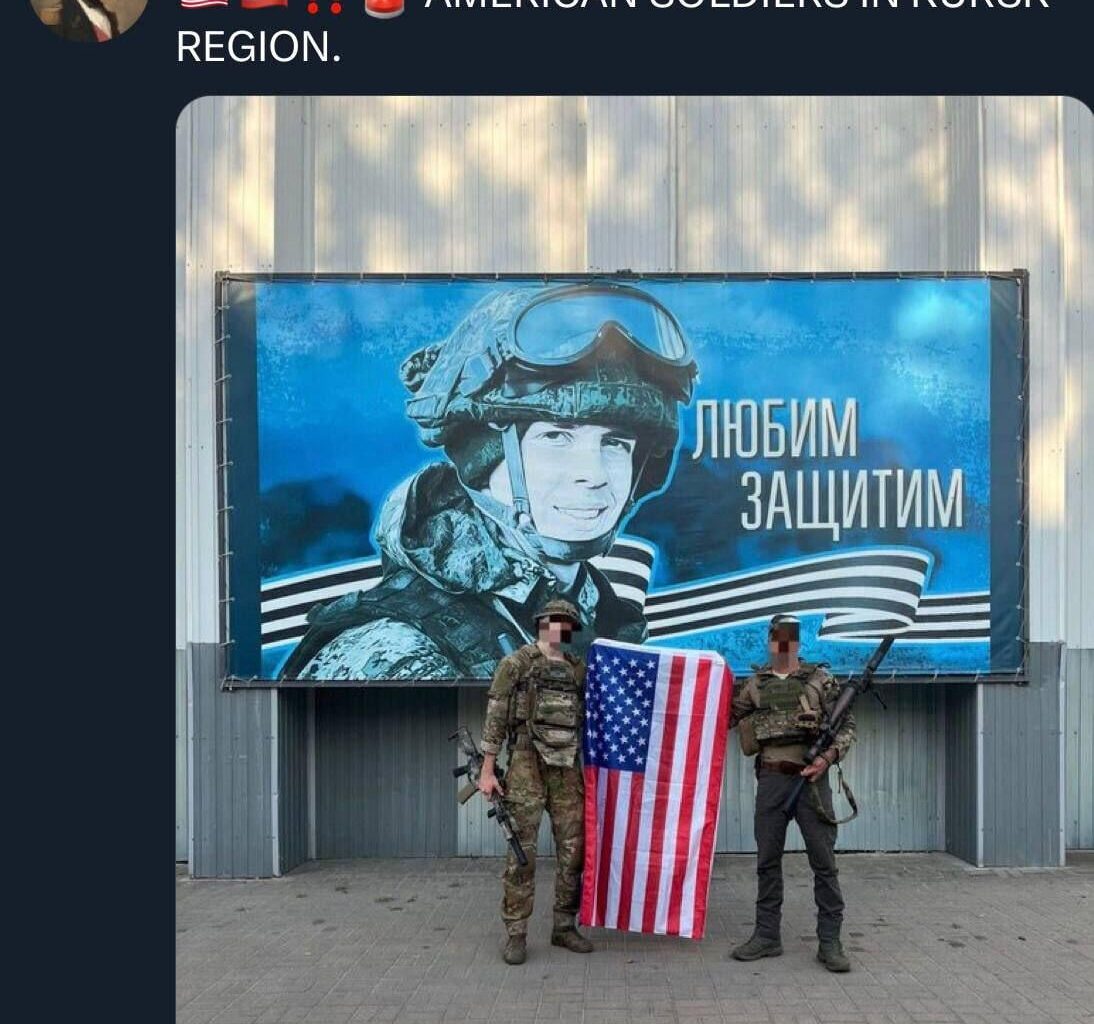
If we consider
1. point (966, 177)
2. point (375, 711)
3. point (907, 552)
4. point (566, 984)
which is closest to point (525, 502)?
point (375, 711)

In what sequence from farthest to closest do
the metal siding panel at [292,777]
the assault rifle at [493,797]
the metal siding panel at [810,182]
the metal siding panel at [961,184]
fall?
1. the metal siding panel at [810,182]
2. the metal siding panel at [961,184]
3. the metal siding panel at [292,777]
4. the assault rifle at [493,797]

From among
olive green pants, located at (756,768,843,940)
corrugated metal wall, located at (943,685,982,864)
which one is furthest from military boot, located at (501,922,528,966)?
corrugated metal wall, located at (943,685,982,864)

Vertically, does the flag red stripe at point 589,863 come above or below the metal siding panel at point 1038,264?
below

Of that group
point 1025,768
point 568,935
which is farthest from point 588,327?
point 1025,768

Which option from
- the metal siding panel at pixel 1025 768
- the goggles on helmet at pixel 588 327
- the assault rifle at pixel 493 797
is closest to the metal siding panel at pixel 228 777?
the assault rifle at pixel 493 797

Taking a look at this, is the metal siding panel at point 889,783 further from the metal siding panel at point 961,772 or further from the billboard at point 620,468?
the billboard at point 620,468

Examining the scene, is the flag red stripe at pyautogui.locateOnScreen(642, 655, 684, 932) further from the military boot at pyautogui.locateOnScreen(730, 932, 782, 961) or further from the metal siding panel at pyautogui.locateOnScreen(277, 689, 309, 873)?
the metal siding panel at pyautogui.locateOnScreen(277, 689, 309, 873)

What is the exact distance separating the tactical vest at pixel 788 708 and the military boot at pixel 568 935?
1.59 meters

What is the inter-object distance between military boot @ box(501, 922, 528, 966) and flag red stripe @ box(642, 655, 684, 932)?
730 mm

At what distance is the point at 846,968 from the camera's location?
606 cm

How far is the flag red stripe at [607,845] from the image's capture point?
6.55 m

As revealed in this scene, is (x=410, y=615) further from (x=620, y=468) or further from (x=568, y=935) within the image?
(x=568, y=935)

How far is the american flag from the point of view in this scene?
651cm

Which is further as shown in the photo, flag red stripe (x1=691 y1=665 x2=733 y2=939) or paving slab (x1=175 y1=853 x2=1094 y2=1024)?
flag red stripe (x1=691 y1=665 x2=733 y2=939)
